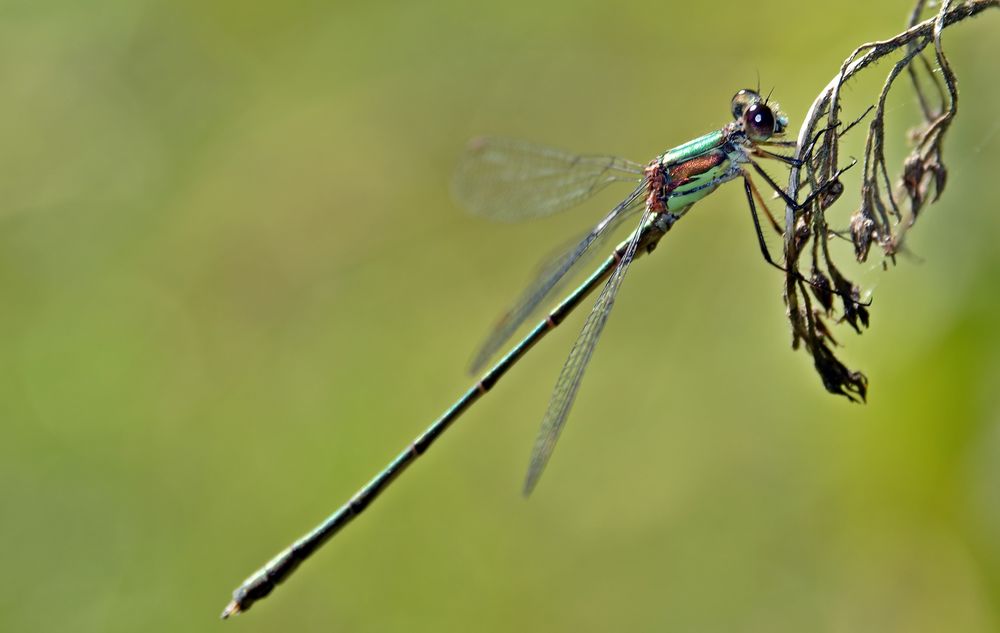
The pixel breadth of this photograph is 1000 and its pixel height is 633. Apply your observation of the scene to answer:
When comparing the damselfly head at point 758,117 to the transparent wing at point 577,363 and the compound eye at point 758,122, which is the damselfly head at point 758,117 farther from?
the transparent wing at point 577,363

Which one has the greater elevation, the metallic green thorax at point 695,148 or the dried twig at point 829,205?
the metallic green thorax at point 695,148

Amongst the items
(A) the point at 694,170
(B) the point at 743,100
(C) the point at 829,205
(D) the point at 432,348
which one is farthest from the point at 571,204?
(D) the point at 432,348

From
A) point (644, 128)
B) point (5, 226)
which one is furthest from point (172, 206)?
point (644, 128)

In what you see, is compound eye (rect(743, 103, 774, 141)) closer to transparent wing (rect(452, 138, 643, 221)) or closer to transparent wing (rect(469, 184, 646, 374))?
transparent wing (rect(469, 184, 646, 374))

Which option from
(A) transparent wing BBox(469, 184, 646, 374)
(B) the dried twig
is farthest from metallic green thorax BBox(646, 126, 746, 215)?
(B) the dried twig

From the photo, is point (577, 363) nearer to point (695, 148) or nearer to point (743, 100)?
point (695, 148)

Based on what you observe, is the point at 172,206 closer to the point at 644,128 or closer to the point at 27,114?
the point at 27,114

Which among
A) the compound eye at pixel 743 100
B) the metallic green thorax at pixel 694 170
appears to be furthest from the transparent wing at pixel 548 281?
the compound eye at pixel 743 100
